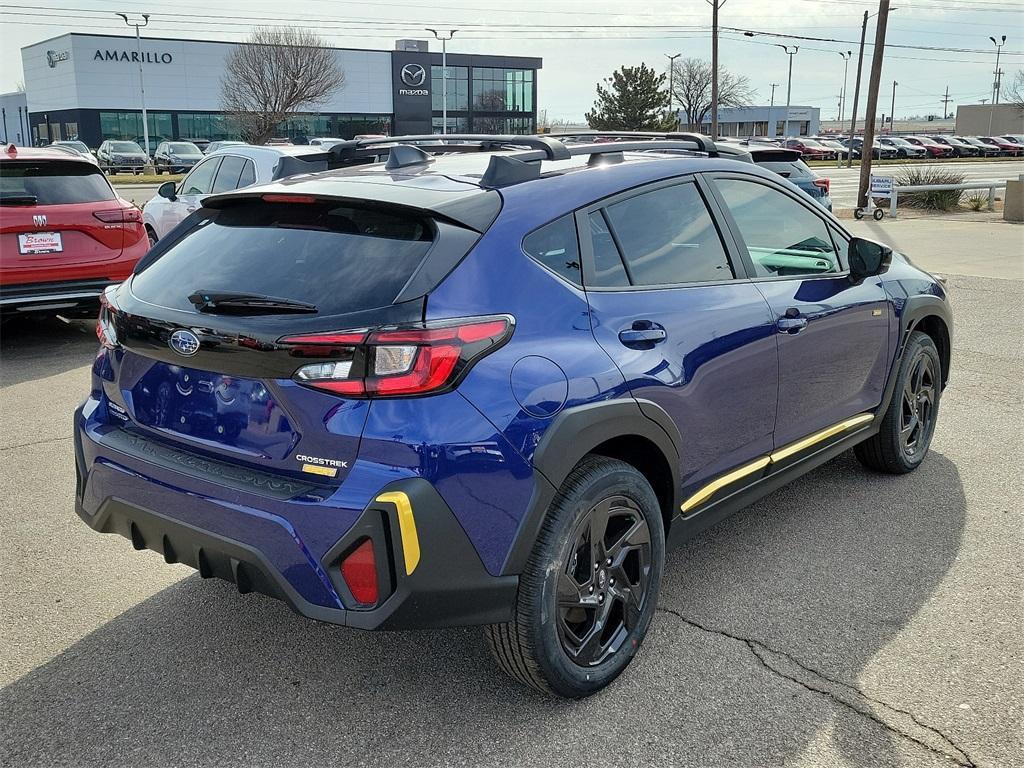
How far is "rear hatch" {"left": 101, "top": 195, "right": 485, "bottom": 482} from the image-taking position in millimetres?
2631

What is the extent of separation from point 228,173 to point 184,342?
7830mm

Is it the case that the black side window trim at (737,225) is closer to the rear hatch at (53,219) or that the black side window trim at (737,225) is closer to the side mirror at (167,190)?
the rear hatch at (53,219)

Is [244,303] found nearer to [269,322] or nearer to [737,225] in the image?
[269,322]

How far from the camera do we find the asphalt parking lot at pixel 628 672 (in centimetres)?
282

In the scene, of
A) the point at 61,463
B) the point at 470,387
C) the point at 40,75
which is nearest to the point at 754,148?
the point at 61,463

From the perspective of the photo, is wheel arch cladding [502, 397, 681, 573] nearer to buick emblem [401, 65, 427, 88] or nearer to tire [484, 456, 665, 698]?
tire [484, 456, 665, 698]

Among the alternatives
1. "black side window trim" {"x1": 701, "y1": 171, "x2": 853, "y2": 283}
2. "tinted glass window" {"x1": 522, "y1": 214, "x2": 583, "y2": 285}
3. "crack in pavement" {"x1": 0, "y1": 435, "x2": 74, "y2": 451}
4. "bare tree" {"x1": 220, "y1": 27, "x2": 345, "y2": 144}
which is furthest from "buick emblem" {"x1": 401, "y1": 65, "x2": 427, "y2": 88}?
"tinted glass window" {"x1": 522, "y1": 214, "x2": 583, "y2": 285}

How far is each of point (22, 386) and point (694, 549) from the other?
5.36 m

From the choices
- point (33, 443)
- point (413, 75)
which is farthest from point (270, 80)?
point (33, 443)

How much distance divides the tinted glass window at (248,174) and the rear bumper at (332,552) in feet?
24.4

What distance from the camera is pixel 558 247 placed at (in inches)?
121

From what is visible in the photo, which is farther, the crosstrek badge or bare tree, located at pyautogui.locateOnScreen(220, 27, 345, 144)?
bare tree, located at pyautogui.locateOnScreen(220, 27, 345, 144)

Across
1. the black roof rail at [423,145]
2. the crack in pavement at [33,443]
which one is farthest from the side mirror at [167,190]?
the black roof rail at [423,145]

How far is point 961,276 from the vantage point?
1274 centimetres
